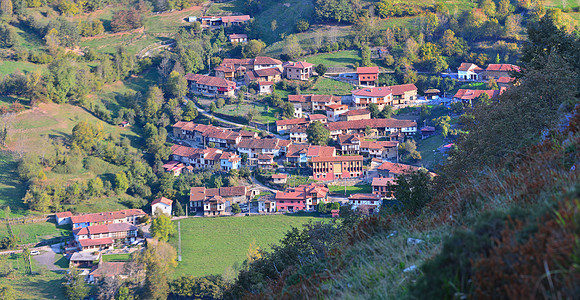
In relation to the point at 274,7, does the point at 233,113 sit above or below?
below

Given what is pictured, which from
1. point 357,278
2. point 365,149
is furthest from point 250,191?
point 357,278

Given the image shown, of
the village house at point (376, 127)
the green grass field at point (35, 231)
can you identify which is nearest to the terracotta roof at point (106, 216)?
the green grass field at point (35, 231)

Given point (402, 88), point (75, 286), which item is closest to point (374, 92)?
point (402, 88)

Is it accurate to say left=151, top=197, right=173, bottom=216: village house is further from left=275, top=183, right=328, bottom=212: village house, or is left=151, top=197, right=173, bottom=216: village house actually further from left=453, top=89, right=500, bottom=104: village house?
left=453, top=89, right=500, bottom=104: village house

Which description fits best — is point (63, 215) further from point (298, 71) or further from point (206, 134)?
point (298, 71)

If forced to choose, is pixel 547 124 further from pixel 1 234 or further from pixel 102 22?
pixel 102 22

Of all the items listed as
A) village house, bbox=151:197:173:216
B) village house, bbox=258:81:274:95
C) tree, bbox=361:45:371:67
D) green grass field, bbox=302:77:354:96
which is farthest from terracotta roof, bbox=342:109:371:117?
village house, bbox=151:197:173:216
